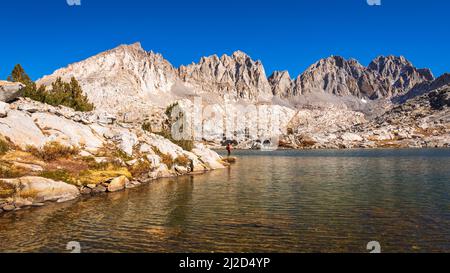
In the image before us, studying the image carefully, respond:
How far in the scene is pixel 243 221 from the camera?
27.9 m

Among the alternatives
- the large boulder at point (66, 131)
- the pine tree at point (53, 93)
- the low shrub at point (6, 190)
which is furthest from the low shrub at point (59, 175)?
the pine tree at point (53, 93)

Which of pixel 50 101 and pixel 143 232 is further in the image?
pixel 50 101

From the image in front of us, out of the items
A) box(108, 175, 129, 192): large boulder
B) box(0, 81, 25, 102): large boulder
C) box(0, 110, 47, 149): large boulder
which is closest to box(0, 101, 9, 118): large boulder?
box(0, 110, 47, 149): large boulder

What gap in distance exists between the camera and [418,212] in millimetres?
29656

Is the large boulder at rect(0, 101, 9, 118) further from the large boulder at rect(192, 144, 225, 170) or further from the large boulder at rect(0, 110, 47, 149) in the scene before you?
the large boulder at rect(192, 144, 225, 170)

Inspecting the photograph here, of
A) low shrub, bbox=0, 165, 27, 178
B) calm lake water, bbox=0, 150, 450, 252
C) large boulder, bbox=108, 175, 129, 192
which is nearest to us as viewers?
calm lake water, bbox=0, 150, 450, 252

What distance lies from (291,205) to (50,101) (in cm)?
6469

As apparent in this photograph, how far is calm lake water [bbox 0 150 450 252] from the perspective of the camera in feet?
70.6

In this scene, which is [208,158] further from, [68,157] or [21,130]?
[21,130]

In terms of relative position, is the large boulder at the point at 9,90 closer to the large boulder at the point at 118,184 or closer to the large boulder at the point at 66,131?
the large boulder at the point at 66,131

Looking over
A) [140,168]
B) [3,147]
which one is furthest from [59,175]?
[140,168]

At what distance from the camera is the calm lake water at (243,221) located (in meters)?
21.5
